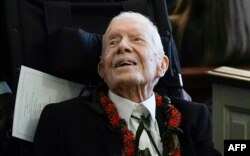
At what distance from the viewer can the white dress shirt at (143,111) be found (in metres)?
1.79

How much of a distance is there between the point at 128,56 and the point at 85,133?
295 millimetres

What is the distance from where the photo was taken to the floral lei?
1.74m

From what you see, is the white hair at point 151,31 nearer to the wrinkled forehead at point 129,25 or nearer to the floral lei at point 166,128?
the wrinkled forehead at point 129,25

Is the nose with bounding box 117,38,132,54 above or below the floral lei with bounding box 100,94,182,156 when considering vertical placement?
above

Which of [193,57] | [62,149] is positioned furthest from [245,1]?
[62,149]

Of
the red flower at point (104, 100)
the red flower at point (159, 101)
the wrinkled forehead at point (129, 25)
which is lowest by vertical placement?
the red flower at point (159, 101)

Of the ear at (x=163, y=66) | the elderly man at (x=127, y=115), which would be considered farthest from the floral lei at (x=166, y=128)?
the ear at (x=163, y=66)

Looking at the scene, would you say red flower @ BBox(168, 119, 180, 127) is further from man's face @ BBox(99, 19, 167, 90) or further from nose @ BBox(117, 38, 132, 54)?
nose @ BBox(117, 38, 132, 54)

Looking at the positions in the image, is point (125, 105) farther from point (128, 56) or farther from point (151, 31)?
point (151, 31)

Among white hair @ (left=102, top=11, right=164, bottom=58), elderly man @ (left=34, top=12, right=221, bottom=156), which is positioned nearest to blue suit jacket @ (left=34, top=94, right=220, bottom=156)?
elderly man @ (left=34, top=12, right=221, bottom=156)

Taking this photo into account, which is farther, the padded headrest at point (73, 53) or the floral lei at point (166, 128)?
the padded headrest at point (73, 53)

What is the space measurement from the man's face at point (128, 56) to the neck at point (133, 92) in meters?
0.03

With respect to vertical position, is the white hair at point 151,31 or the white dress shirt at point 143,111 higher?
the white hair at point 151,31

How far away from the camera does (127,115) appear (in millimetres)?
1810
